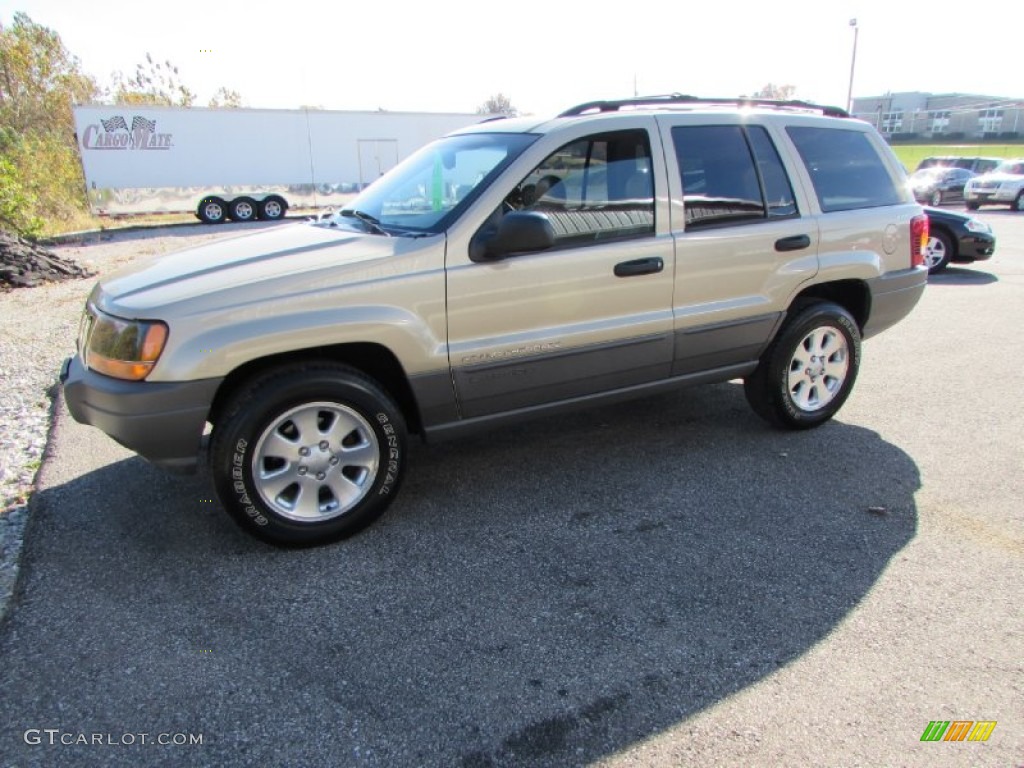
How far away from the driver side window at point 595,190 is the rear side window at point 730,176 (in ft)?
0.88

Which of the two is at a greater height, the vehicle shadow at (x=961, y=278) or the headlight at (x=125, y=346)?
the headlight at (x=125, y=346)

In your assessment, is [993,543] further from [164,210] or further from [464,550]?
[164,210]

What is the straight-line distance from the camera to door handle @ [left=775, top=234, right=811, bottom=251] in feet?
13.9

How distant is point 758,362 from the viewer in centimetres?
450

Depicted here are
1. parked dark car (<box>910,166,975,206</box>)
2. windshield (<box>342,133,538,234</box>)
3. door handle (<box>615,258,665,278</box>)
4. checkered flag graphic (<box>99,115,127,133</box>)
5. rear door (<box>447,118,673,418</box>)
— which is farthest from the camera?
parked dark car (<box>910,166,975,206</box>)

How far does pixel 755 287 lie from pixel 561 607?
2345 mm

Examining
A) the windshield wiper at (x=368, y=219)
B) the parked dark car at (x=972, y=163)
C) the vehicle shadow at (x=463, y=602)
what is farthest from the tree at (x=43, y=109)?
the parked dark car at (x=972, y=163)

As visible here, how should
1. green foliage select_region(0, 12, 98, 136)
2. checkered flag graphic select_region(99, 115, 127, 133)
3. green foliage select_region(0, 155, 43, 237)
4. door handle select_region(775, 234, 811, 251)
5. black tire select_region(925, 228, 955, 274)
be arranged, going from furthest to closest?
1. green foliage select_region(0, 12, 98, 136)
2. checkered flag graphic select_region(99, 115, 127, 133)
3. green foliage select_region(0, 155, 43, 237)
4. black tire select_region(925, 228, 955, 274)
5. door handle select_region(775, 234, 811, 251)

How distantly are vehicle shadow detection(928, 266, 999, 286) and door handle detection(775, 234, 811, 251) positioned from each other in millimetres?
6978

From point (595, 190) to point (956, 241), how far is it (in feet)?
30.3

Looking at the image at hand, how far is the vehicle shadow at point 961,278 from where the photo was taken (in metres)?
9.98

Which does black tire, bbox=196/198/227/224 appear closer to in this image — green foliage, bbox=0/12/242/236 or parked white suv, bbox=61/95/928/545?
green foliage, bbox=0/12/242/236

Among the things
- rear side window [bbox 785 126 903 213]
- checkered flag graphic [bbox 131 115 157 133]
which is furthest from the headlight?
checkered flag graphic [bbox 131 115 157 133]

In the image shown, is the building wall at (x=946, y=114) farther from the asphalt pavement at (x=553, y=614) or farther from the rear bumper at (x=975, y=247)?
the asphalt pavement at (x=553, y=614)
